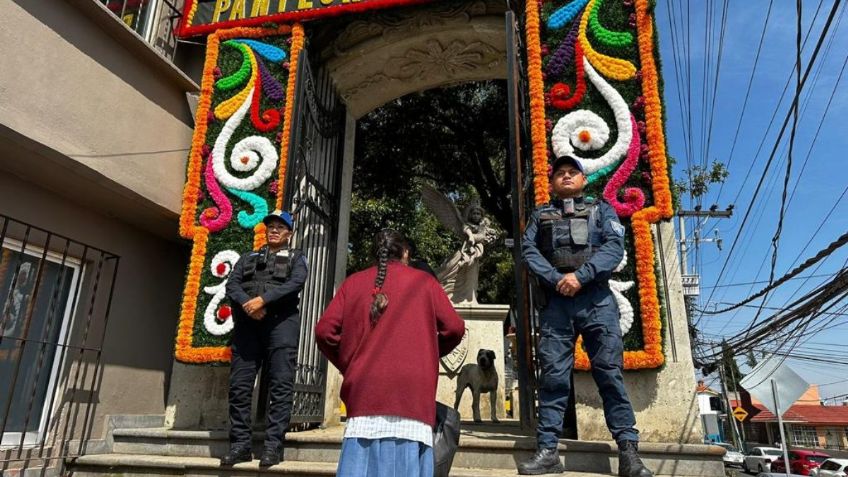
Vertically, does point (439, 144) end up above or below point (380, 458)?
above

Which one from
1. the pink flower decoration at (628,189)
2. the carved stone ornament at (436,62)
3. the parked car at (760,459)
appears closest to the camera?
the pink flower decoration at (628,189)

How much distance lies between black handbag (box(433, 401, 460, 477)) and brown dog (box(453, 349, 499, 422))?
4.50 m

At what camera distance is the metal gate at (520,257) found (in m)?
4.38

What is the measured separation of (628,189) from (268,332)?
3276 mm

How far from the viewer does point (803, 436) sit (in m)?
40.7

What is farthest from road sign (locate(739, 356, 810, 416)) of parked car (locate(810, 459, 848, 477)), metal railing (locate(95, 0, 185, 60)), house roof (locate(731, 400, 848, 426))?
house roof (locate(731, 400, 848, 426))

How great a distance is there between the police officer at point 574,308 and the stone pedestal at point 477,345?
420 cm

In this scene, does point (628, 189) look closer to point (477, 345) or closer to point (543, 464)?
point (543, 464)

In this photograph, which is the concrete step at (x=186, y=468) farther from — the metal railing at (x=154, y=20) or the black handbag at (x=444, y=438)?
the metal railing at (x=154, y=20)

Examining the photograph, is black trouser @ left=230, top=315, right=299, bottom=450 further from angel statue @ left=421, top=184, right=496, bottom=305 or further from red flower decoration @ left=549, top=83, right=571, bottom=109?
angel statue @ left=421, top=184, right=496, bottom=305

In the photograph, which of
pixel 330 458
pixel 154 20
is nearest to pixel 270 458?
pixel 330 458

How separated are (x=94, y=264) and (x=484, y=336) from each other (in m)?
5.08

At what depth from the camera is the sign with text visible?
592cm

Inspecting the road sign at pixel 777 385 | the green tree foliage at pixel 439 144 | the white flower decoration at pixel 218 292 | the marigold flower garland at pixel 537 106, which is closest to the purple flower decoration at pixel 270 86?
the white flower decoration at pixel 218 292
